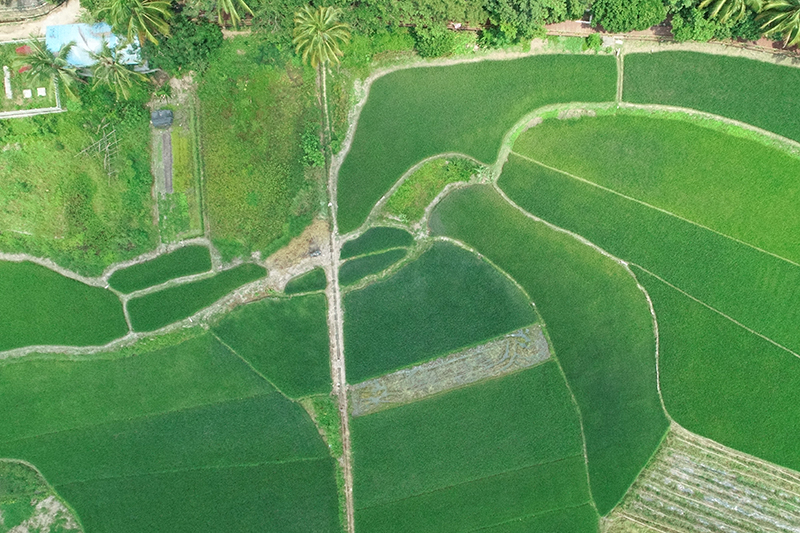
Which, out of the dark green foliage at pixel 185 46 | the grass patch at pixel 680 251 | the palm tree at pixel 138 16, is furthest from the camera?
the grass patch at pixel 680 251

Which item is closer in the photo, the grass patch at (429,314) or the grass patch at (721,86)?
the grass patch at (721,86)

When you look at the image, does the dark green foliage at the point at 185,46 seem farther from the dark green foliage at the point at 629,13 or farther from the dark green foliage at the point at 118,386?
the dark green foliage at the point at 629,13

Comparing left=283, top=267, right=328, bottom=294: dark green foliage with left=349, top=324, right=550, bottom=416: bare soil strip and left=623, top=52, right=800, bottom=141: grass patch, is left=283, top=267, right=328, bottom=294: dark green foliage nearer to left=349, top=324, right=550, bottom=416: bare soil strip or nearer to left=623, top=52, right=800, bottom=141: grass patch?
left=349, top=324, right=550, bottom=416: bare soil strip

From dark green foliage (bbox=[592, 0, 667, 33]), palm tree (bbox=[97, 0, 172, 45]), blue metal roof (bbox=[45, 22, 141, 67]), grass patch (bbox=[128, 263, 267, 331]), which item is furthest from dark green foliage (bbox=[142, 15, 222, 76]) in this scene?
dark green foliage (bbox=[592, 0, 667, 33])

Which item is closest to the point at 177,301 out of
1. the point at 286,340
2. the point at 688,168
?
Answer: the point at 286,340

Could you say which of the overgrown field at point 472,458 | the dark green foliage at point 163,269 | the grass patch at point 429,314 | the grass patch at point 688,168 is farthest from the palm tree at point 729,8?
the dark green foliage at point 163,269

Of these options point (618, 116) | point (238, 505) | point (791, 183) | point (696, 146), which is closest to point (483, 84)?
point (618, 116)

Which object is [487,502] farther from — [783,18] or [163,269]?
[783,18]
